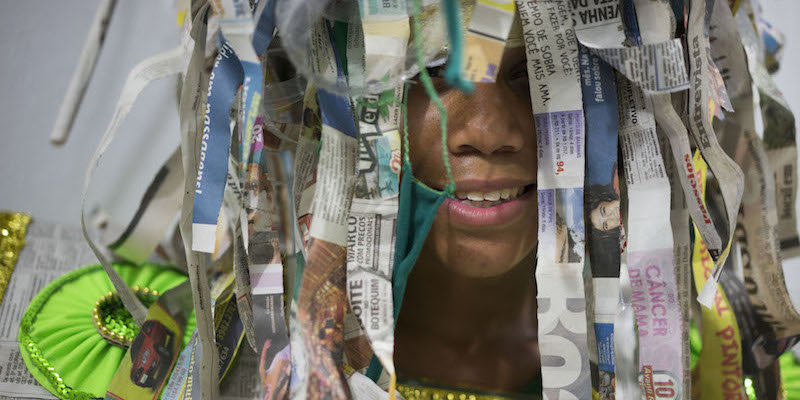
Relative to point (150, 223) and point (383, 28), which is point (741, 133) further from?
point (150, 223)

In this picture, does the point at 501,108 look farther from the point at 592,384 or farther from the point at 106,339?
the point at 106,339

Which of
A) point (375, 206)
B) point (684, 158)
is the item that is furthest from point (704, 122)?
point (375, 206)

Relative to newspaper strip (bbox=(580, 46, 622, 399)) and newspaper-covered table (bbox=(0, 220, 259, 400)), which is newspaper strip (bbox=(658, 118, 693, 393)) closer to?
newspaper strip (bbox=(580, 46, 622, 399))

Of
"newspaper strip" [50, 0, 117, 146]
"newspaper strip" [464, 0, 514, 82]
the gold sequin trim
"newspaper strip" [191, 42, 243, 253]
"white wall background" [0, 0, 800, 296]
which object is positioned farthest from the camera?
"white wall background" [0, 0, 800, 296]

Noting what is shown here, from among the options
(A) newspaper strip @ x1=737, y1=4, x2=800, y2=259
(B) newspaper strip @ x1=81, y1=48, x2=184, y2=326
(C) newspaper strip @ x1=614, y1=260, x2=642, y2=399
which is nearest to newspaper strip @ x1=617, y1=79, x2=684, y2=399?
(C) newspaper strip @ x1=614, y1=260, x2=642, y2=399

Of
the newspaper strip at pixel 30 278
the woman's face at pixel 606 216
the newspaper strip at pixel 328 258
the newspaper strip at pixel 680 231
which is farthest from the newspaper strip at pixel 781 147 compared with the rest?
the newspaper strip at pixel 30 278

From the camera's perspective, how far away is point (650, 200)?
769 millimetres

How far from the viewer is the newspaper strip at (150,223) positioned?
3.44 feet

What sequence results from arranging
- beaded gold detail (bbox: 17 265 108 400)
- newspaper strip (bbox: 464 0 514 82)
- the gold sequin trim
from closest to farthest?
newspaper strip (bbox: 464 0 514 82) → beaded gold detail (bbox: 17 265 108 400) → the gold sequin trim

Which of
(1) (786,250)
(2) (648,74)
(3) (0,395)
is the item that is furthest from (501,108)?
(3) (0,395)

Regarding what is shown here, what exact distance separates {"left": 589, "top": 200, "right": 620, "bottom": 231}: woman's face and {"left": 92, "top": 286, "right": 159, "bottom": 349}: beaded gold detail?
577 millimetres

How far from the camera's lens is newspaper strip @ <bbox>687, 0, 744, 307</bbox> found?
76 cm

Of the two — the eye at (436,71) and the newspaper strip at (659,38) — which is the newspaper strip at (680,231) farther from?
the eye at (436,71)

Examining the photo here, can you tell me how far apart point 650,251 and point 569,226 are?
0.09m
